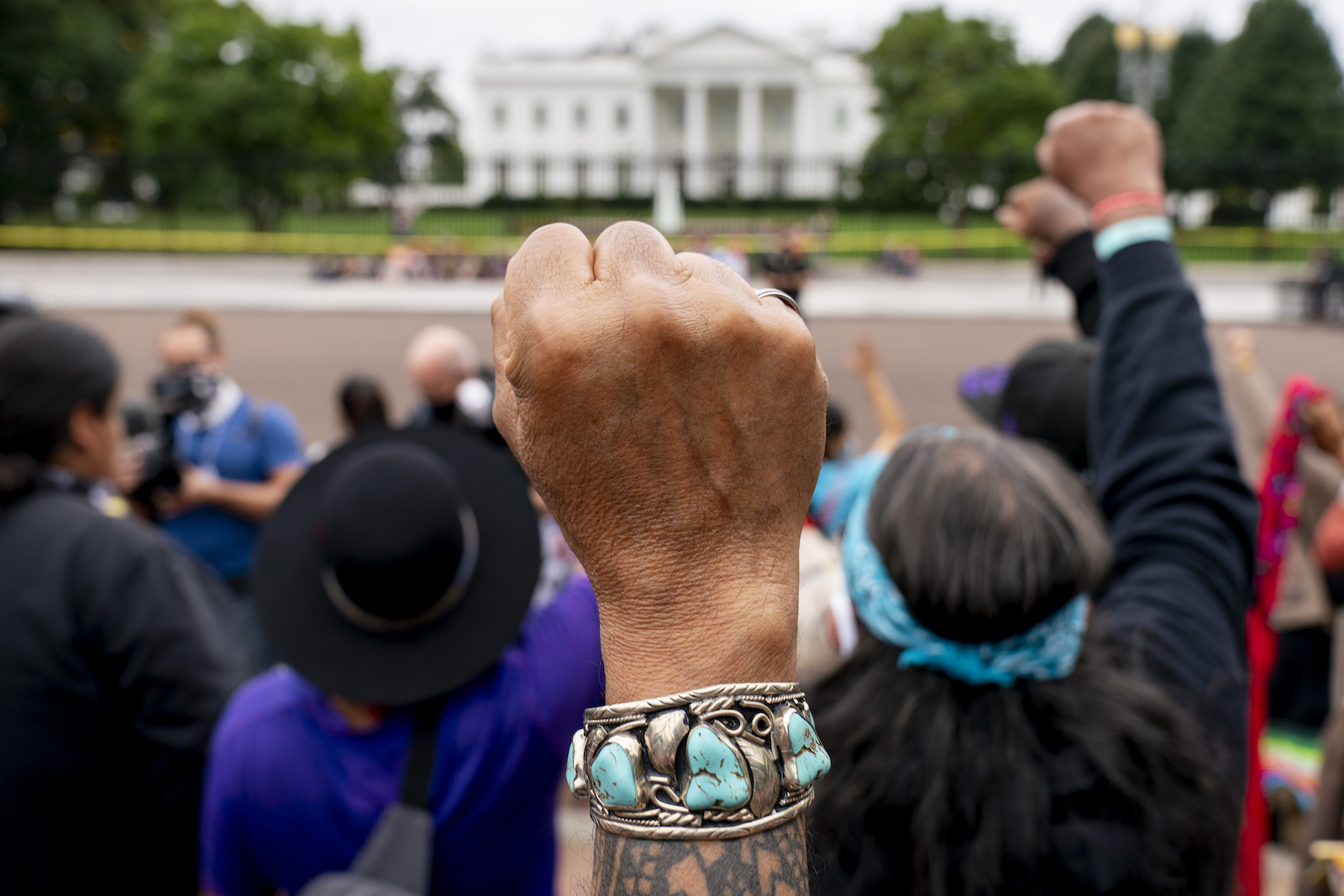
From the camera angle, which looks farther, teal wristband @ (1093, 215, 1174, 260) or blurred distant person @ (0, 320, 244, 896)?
blurred distant person @ (0, 320, 244, 896)

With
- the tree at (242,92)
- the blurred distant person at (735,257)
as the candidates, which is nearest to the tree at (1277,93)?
the blurred distant person at (735,257)

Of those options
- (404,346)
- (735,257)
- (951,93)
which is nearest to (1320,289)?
(735,257)

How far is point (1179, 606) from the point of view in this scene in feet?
5.49

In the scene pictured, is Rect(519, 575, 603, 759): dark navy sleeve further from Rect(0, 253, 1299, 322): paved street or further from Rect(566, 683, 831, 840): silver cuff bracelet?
Rect(0, 253, 1299, 322): paved street

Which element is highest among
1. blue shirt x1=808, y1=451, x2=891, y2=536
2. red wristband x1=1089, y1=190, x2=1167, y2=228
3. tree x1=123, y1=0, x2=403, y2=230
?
tree x1=123, y1=0, x2=403, y2=230

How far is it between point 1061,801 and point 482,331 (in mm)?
15715

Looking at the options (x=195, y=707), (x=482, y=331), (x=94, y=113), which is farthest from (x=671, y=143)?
(x=195, y=707)

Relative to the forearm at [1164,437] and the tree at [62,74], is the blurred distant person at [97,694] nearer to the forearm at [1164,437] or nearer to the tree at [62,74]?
the forearm at [1164,437]

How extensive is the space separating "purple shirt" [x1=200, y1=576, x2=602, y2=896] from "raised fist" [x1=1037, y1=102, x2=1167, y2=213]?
1.35 meters

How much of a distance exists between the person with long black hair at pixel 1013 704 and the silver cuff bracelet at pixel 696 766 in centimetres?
55

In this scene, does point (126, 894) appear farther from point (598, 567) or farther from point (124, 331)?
point (124, 331)

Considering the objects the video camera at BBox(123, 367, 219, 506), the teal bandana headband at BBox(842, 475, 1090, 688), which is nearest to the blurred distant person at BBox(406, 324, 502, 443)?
the video camera at BBox(123, 367, 219, 506)

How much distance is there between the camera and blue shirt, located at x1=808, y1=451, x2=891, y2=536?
3277mm

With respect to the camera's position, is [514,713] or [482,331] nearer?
[514,713]
